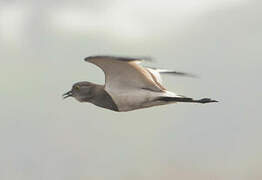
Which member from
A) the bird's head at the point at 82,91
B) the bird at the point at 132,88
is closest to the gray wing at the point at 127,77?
the bird at the point at 132,88

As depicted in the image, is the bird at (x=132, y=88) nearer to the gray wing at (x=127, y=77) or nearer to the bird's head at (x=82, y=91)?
the gray wing at (x=127, y=77)

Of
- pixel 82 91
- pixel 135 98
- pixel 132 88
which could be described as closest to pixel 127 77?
pixel 132 88

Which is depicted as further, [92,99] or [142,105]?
[92,99]

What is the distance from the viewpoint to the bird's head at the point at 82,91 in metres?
28.9

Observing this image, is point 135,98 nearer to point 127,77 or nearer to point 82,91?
point 127,77

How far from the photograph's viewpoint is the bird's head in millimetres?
28948

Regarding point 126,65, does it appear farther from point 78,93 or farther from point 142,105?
point 78,93

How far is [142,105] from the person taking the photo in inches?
1049

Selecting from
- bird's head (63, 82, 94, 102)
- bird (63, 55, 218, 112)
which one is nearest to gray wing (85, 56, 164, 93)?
bird (63, 55, 218, 112)

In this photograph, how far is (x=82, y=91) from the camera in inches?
1154

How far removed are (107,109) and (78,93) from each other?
6.93 ft

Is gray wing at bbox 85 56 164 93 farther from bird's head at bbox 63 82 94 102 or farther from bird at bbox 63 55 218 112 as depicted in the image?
bird's head at bbox 63 82 94 102

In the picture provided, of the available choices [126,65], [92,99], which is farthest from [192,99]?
[92,99]

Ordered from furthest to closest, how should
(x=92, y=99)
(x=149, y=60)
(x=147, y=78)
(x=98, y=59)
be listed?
1. (x=92, y=99)
2. (x=147, y=78)
3. (x=98, y=59)
4. (x=149, y=60)
